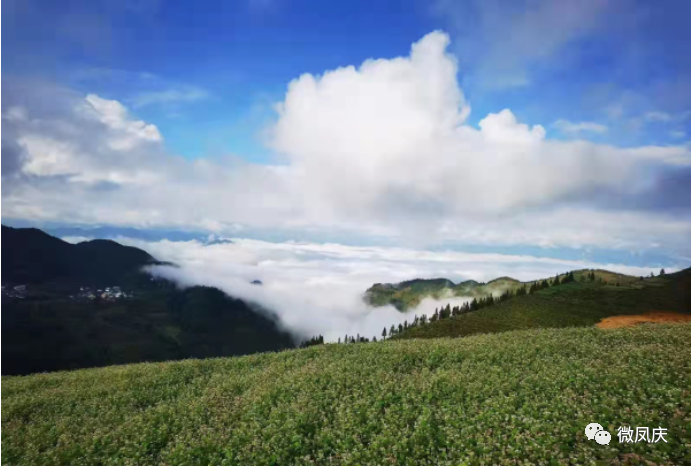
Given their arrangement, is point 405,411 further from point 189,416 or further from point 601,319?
point 601,319

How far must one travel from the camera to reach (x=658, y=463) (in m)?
13.8

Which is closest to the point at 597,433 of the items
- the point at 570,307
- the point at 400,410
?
the point at 400,410

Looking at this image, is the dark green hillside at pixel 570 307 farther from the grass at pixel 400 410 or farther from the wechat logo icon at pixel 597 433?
the wechat logo icon at pixel 597 433

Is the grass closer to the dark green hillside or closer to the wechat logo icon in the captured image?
the wechat logo icon

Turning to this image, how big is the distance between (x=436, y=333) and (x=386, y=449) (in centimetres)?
7475

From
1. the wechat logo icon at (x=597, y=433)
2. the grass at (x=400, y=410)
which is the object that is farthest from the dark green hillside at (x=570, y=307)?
the wechat logo icon at (x=597, y=433)

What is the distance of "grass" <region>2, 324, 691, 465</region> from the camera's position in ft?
54.1

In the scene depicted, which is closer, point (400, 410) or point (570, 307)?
point (400, 410)

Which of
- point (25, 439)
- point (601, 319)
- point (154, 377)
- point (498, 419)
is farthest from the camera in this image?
point (601, 319)

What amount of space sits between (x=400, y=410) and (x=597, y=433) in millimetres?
8672

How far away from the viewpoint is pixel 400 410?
21000mm

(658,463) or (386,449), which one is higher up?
(658,463)

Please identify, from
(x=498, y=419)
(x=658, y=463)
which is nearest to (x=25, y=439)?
(x=498, y=419)

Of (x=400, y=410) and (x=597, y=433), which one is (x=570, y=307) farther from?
(x=597, y=433)
